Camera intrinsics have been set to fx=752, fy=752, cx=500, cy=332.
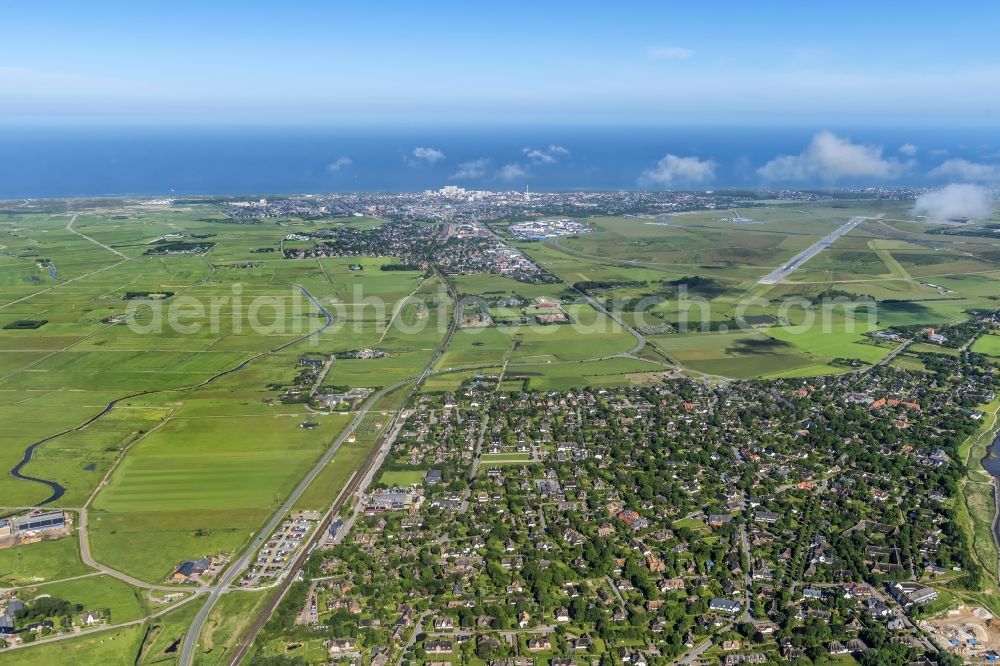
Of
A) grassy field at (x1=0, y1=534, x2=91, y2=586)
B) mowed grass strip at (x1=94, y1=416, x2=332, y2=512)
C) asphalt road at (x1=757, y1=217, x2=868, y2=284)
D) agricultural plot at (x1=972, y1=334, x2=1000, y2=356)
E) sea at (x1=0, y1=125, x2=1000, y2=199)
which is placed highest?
sea at (x1=0, y1=125, x2=1000, y2=199)

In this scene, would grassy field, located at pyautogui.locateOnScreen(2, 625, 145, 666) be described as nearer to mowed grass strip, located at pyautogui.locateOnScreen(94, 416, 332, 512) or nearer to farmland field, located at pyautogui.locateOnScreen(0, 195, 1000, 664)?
farmland field, located at pyautogui.locateOnScreen(0, 195, 1000, 664)

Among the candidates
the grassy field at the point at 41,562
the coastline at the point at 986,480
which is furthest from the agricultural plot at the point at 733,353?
the grassy field at the point at 41,562

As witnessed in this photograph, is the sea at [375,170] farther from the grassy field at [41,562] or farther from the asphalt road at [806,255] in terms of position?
the grassy field at [41,562]

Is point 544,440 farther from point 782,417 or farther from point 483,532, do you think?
point 782,417

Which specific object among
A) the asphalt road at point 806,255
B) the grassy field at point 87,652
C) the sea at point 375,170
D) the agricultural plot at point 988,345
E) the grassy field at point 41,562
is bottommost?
the grassy field at point 87,652

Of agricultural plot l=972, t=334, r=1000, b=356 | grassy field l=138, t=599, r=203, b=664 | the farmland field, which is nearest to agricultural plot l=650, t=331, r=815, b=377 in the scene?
the farmland field

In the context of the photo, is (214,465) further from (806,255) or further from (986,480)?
(806,255)

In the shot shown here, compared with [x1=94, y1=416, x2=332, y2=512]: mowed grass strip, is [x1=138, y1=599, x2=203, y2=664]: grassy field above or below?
below

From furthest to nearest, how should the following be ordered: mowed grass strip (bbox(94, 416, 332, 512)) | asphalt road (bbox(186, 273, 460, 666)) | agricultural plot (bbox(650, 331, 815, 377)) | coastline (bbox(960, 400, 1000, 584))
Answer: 1. agricultural plot (bbox(650, 331, 815, 377))
2. mowed grass strip (bbox(94, 416, 332, 512))
3. coastline (bbox(960, 400, 1000, 584))
4. asphalt road (bbox(186, 273, 460, 666))
